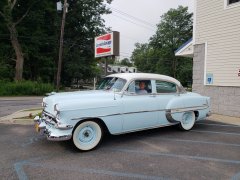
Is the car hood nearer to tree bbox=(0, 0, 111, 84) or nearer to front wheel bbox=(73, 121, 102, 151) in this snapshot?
front wheel bbox=(73, 121, 102, 151)

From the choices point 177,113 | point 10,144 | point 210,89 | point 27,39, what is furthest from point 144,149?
point 27,39

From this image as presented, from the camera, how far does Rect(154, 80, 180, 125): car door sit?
639 cm

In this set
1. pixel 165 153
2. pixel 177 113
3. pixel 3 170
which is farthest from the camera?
pixel 177 113

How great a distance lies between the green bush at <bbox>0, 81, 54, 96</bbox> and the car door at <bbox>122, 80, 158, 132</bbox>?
58.9 feet

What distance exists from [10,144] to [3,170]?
1.58 m

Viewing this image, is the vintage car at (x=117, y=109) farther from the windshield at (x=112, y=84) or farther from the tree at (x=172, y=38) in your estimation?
the tree at (x=172, y=38)

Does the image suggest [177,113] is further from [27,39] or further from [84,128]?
[27,39]

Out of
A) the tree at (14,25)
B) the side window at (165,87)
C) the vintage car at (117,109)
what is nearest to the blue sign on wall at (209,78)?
the vintage car at (117,109)

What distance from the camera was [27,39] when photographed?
26891 mm

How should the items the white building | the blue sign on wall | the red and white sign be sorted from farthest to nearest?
the blue sign on wall
the red and white sign
the white building

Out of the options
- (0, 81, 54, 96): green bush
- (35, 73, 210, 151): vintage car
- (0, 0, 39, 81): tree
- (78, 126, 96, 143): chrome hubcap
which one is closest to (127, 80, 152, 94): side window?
(35, 73, 210, 151): vintage car

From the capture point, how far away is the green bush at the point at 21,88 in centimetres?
2086

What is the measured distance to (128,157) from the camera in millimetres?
4867

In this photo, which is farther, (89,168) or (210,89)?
(210,89)
